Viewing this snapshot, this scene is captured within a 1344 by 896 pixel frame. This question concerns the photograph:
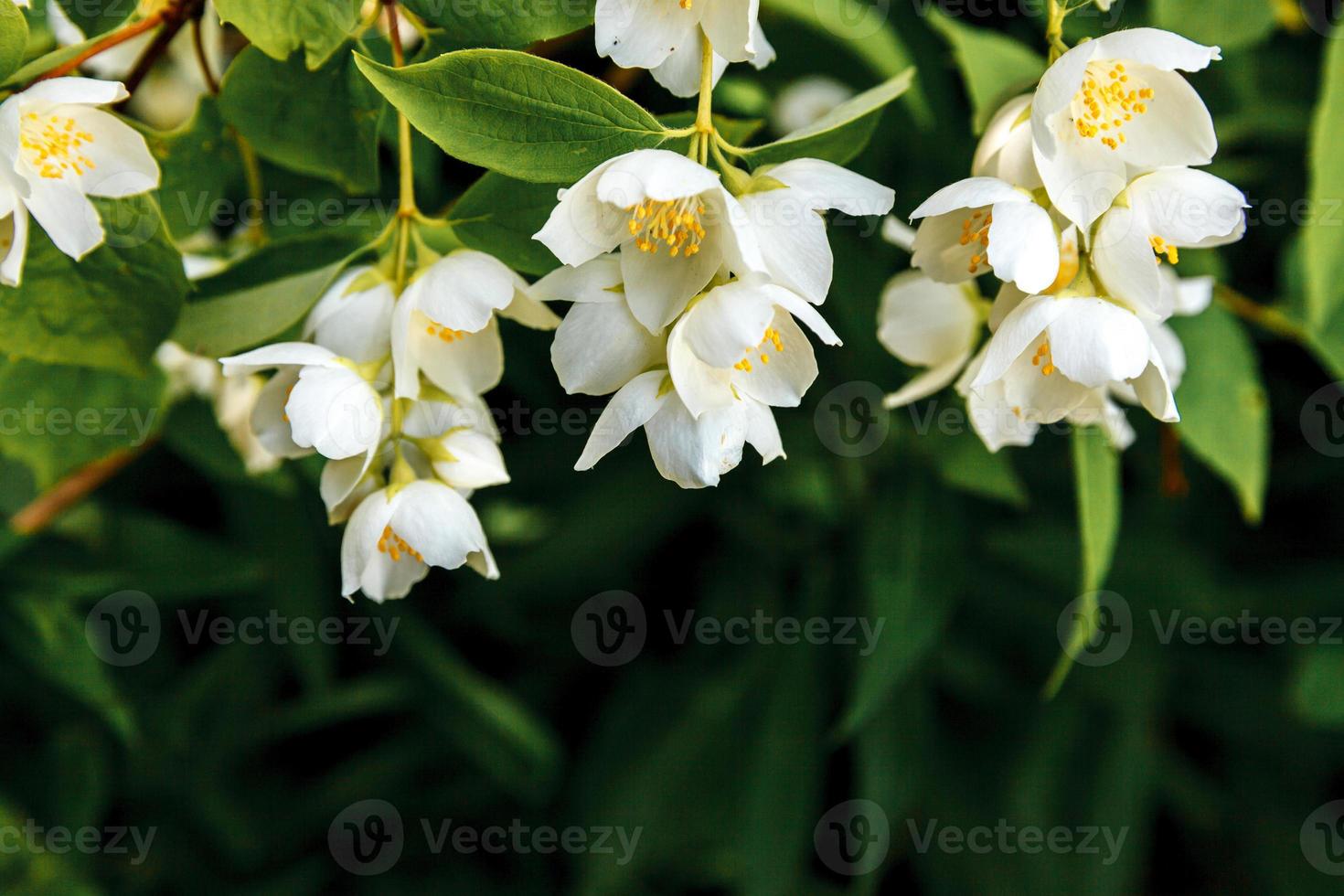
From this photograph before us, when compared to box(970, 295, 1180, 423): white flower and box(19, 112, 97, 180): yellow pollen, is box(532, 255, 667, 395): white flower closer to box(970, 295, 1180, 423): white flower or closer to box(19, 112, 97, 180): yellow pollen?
box(970, 295, 1180, 423): white flower

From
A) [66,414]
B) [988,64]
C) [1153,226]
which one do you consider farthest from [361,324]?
[988,64]

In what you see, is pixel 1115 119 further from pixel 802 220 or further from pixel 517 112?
pixel 517 112

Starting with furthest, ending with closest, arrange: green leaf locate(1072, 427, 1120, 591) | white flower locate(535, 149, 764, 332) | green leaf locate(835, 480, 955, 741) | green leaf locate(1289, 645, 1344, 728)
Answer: green leaf locate(1289, 645, 1344, 728) → green leaf locate(835, 480, 955, 741) → green leaf locate(1072, 427, 1120, 591) → white flower locate(535, 149, 764, 332)

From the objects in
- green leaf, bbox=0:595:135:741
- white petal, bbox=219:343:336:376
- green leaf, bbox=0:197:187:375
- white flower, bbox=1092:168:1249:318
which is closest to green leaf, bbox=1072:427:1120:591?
white flower, bbox=1092:168:1249:318

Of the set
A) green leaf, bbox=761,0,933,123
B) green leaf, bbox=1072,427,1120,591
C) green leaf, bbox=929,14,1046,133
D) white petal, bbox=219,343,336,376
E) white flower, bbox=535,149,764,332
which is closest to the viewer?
white flower, bbox=535,149,764,332

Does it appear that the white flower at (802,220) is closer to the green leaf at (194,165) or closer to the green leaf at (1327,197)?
the green leaf at (194,165)
